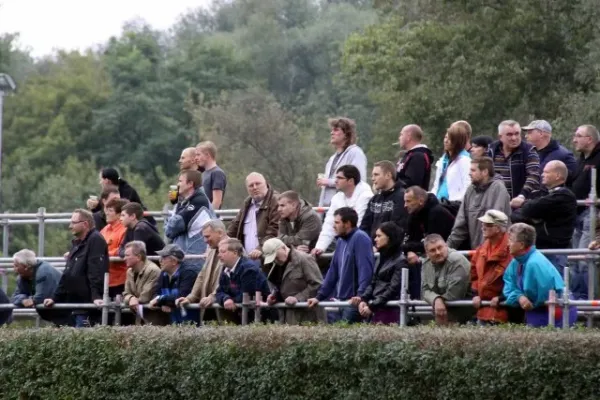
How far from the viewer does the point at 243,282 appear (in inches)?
656

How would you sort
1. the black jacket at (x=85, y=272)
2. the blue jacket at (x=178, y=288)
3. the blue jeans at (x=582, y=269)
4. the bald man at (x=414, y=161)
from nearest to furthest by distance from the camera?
the blue jeans at (x=582, y=269)
the bald man at (x=414, y=161)
the blue jacket at (x=178, y=288)
the black jacket at (x=85, y=272)

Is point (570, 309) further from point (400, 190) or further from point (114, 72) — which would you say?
point (114, 72)

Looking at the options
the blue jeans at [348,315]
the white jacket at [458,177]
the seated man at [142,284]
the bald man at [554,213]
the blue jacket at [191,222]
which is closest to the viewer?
the bald man at [554,213]

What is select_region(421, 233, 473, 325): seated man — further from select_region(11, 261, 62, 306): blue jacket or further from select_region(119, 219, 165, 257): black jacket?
select_region(11, 261, 62, 306): blue jacket

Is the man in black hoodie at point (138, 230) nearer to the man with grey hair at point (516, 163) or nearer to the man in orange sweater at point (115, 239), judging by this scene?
the man in orange sweater at point (115, 239)

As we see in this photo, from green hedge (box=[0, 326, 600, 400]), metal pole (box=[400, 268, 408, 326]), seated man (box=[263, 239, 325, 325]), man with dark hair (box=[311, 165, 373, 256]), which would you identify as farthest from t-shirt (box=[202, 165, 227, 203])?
metal pole (box=[400, 268, 408, 326])

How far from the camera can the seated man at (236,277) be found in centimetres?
1664

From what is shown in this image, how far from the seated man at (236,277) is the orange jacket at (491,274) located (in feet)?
7.89

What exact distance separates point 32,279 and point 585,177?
654 centimetres

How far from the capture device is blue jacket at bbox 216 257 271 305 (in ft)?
54.6

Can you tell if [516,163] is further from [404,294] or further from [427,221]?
[404,294]

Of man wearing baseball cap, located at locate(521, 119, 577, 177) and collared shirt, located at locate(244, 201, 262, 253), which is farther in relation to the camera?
collared shirt, located at locate(244, 201, 262, 253)

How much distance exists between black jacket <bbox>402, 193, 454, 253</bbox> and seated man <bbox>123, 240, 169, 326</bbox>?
3.07 meters

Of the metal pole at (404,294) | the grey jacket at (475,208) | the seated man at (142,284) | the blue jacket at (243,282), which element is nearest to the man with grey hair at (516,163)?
the grey jacket at (475,208)
